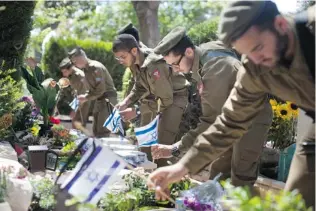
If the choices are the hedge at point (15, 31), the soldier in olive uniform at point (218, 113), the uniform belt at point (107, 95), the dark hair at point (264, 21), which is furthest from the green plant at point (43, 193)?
the uniform belt at point (107, 95)

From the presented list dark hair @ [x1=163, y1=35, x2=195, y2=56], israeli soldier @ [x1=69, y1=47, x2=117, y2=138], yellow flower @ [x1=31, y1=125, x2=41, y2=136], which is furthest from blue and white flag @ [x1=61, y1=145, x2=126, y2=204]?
israeli soldier @ [x1=69, y1=47, x2=117, y2=138]

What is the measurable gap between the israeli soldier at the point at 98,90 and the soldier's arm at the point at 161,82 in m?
3.37

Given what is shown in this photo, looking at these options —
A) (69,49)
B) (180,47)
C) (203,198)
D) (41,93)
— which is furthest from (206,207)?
(69,49)

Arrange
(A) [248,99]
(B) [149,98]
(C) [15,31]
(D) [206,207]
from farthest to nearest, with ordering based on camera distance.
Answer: (C) [15,31] → (B) [149,98] → (D) [206,207] → (A) [248,99]

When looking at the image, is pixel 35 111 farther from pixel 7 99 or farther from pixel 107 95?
pixel 7 99

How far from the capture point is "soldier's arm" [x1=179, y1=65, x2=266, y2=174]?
3.12 m

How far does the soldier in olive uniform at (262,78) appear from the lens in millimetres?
2742

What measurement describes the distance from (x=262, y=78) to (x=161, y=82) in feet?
12.3

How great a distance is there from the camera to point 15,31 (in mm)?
8117

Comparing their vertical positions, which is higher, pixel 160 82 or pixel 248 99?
pixel 248 99

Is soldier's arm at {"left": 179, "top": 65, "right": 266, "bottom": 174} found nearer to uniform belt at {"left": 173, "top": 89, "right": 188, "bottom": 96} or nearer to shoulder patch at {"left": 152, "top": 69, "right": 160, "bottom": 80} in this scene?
shoulder patch at {"left": 152, "top": 69, "right": 160, "bottom": 80}

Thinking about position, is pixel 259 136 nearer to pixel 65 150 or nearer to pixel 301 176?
pixel 301 176

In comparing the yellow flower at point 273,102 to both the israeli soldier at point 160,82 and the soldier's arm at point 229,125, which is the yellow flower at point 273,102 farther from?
the soldier's arm at point 229,125

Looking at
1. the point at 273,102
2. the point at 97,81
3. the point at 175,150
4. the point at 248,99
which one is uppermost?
the point at 248,99
